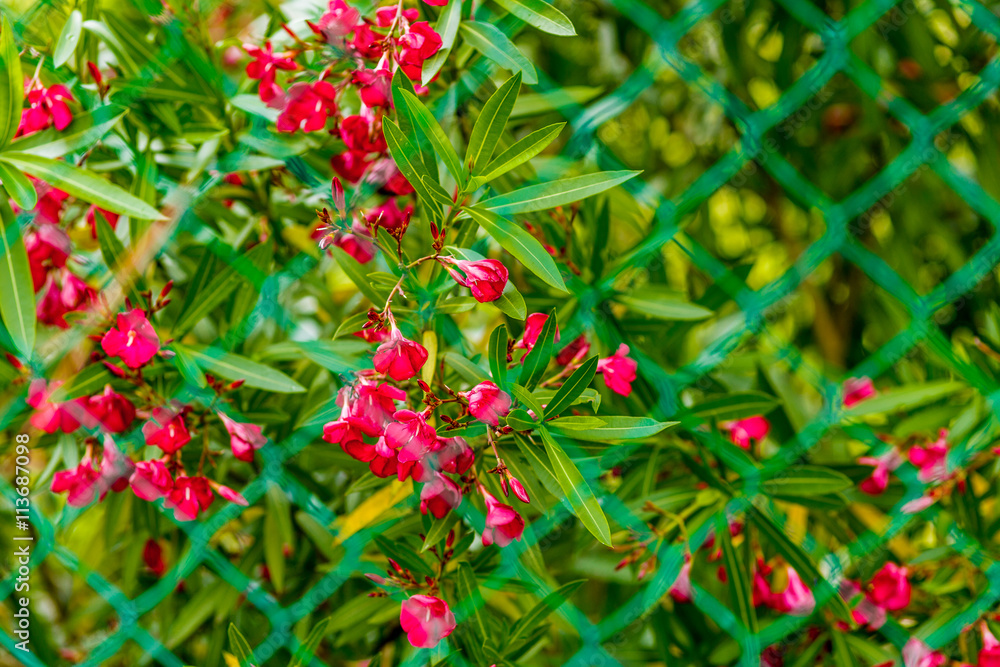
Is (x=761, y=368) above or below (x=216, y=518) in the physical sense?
above

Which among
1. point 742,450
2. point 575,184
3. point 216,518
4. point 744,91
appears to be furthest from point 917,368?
point 216,518

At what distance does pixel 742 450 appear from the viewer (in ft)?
3.33

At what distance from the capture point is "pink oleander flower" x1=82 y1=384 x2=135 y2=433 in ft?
2.74

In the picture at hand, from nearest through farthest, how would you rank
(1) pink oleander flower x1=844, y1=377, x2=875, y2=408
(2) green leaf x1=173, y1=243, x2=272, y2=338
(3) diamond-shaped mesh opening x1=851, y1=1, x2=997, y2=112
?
1. (2) green leaf x1=173, y1=243, x2=272, y2=338
2. (1) pink oleander flower x1=844, y1=377, x2=875, y2=408
3. (3) diamond-shaped mesh opening x1=851, y1=1, x2=997, y2=112

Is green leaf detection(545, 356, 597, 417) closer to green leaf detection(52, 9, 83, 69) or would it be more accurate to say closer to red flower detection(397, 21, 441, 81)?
red flower detection(397, 21, 441, 81)

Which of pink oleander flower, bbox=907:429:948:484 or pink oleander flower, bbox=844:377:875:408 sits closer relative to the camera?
pink oleander flower, bbox=907:429:948:484

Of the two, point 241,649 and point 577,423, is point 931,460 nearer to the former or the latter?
point 577,423

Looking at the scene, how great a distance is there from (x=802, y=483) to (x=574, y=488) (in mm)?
412

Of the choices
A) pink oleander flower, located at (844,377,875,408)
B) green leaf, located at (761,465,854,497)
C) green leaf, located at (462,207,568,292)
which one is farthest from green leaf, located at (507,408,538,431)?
pink oleander flower, located at (844,377,875,408)

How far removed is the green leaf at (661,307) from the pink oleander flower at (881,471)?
341 mm

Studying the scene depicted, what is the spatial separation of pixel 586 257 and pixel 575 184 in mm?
271

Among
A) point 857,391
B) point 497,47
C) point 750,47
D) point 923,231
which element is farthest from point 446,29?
point 923,231

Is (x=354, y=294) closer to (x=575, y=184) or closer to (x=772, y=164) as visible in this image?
(x=575, y=184)

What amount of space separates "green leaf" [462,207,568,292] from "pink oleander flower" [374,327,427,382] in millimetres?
125
